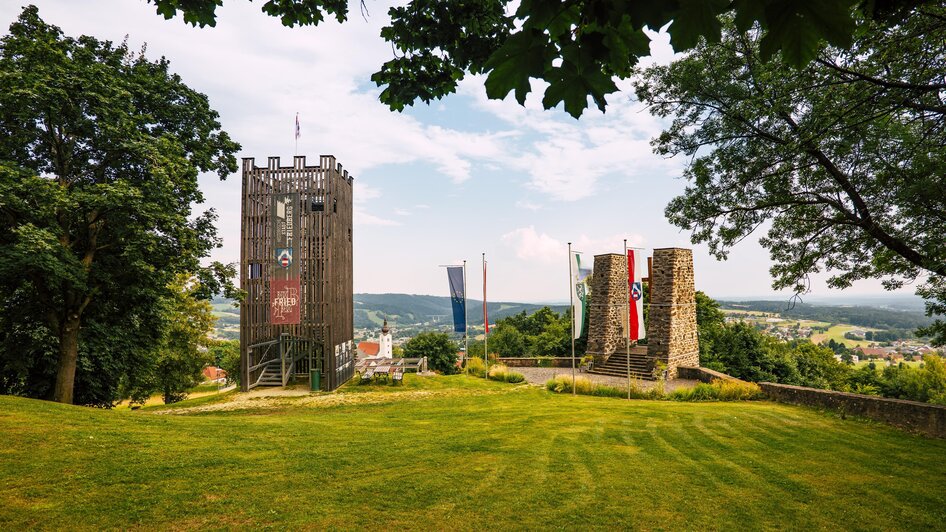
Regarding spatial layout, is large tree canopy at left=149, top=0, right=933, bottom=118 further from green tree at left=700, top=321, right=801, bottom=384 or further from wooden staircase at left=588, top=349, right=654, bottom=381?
green tree at left=700, top=321, right=801, bottom=384

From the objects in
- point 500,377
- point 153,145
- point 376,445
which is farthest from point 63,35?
point 500,377

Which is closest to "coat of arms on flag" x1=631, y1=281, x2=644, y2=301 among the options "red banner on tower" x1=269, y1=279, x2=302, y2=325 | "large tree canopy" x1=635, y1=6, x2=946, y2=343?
"large tree canopy" x1=635, y1=6, x2=946, y2=343

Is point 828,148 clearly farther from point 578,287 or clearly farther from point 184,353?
point 184,353

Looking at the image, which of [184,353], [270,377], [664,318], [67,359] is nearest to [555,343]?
[664,318]

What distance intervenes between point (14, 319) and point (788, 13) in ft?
55.8

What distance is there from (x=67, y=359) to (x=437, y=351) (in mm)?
19333

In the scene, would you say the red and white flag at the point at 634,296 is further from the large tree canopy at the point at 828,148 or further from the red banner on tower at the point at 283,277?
the red banner on tower at the point at 283,277

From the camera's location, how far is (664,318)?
19.9 meters

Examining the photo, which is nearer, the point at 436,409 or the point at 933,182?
the point at 933,182

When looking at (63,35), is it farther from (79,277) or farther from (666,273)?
(666,273)

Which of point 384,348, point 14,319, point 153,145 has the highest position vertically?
point 153,145

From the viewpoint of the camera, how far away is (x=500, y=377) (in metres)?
19.7

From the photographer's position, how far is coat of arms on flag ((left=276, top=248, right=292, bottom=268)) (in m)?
17.3

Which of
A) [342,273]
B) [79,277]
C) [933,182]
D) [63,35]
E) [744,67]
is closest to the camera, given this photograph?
[933,182]
